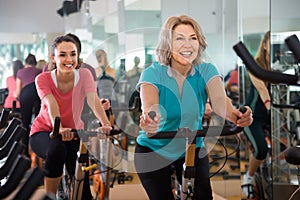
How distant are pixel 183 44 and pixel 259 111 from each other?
168cm

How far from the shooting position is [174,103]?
2568 mm

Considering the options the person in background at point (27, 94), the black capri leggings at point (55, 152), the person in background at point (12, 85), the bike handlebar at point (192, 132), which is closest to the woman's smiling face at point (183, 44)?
the bike handlebar at point (192, 132)

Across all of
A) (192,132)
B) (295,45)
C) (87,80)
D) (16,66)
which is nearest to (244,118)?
(192,132)

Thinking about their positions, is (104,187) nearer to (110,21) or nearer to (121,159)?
(121,159)

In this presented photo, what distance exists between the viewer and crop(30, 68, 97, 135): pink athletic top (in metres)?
3.37

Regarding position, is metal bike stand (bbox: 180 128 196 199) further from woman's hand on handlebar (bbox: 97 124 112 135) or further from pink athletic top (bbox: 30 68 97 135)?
pink athletic top (bbox: 30 68 97 135)

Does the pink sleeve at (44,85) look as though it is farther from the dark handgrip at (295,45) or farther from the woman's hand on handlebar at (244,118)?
the dark handgrip at (295,45)

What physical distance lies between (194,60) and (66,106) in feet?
3.49

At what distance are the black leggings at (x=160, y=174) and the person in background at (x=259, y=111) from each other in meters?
1.70

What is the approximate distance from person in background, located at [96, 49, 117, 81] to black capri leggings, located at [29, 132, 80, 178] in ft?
1.58

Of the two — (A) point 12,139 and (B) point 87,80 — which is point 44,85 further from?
(A) point 12,139

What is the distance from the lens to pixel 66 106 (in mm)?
3447

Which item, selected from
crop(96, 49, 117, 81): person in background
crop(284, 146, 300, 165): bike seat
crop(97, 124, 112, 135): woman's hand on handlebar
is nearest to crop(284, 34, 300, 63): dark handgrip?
crop(284, 146, 300, 165): bike seat

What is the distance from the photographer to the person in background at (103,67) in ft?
11.2
